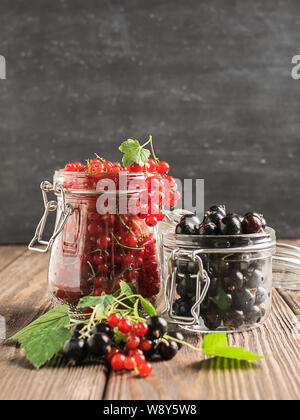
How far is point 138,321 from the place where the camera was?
0.66m

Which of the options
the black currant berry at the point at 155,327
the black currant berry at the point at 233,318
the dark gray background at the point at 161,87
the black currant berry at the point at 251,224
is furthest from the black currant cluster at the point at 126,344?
the dark gray background at the point at 161,87

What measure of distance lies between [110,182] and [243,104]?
3.87 feet

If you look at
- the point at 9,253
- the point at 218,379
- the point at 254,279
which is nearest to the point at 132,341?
the point at 218,379

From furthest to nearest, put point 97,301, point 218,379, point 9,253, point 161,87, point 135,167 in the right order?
point 161,87
point 9,253
point 135,167
point 97,301
point 218,379

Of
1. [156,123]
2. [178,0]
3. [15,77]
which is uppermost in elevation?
[178,0]

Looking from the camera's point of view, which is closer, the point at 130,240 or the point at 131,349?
the point at 131,349

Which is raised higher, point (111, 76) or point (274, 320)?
point (111, 76)

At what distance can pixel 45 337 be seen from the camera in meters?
0.67

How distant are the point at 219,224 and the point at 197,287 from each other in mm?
103

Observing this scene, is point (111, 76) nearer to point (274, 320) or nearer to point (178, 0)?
point (178, 0)

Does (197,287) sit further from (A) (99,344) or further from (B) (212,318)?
(A) (99,344)

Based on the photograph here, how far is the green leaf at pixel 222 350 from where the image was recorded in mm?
618
